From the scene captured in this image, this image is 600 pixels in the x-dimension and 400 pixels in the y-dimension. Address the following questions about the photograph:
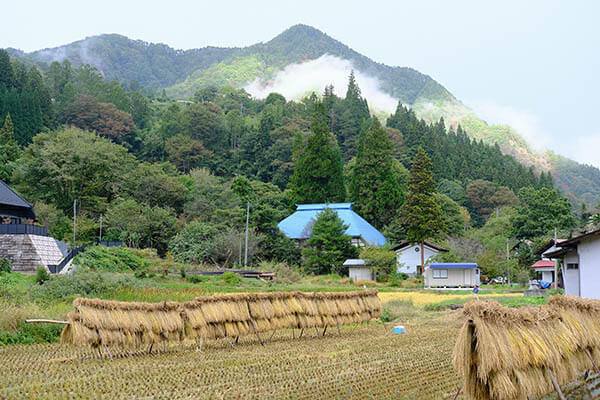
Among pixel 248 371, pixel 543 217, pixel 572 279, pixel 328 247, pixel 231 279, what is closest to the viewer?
pixel 248 371

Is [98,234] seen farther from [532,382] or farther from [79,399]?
[532,382]

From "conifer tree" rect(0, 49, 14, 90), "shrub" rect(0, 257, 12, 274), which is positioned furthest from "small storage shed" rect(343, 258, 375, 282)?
"conifer tree" rect(0, 49, 14, 90)

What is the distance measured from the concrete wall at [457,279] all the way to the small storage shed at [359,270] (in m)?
4.24

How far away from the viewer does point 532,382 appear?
6961 millimetres

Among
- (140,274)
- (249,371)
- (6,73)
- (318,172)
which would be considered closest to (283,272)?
(140,274)

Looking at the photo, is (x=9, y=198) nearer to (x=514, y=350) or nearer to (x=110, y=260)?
(x=110, y=260)

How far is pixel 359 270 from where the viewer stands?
139ft

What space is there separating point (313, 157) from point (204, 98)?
2277 inches

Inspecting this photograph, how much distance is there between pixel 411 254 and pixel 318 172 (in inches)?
538

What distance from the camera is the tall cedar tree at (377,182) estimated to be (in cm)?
5194

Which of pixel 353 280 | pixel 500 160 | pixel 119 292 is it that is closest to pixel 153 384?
pixel 119 292

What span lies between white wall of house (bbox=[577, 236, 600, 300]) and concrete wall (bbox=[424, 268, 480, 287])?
21405 mm

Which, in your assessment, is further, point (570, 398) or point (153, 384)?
point (153, 384)

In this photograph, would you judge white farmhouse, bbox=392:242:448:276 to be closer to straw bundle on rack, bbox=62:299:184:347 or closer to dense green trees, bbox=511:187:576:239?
dense green trees, bbox=511:187:576:239
